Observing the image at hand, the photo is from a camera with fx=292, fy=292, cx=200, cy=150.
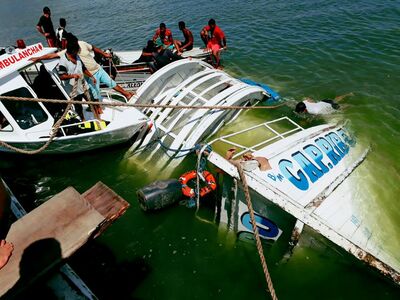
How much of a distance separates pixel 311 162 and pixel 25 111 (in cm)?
775

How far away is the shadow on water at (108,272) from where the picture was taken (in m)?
5.55

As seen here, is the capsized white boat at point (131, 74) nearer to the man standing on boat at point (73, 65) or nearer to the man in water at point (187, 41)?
the man in water at point (187, 41)

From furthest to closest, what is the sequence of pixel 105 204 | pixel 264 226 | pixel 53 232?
pixel 264 226, pixel 105 204, pixel 53 232

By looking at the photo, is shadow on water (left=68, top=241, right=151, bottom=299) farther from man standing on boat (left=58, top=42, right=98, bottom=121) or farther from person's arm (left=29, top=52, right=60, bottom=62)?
person's arm (left=29, top=52, right=60, bottom=62)

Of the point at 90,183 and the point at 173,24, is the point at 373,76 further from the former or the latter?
the point at 173,24

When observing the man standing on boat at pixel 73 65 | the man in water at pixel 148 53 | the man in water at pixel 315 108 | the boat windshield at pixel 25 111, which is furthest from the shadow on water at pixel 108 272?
the man in water at pixel 148 53

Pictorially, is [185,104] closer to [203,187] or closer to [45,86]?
[203,187]

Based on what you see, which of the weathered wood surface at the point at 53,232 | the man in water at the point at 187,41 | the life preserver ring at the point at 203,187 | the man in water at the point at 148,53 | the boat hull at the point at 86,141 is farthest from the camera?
the man in water at the point at 187,41

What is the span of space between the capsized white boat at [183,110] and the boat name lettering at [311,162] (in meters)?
2.74

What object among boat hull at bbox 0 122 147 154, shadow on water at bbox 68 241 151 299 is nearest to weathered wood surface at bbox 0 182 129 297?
shadow on water at bbox 68 241 151 299

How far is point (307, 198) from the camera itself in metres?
5.16

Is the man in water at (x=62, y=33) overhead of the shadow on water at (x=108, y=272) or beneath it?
overhead

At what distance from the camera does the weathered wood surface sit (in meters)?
3.40

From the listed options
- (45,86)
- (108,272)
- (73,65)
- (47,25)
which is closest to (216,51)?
(73,65)
